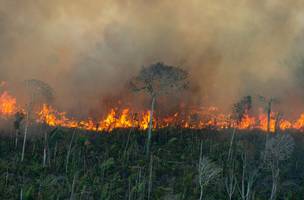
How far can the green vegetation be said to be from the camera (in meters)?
111

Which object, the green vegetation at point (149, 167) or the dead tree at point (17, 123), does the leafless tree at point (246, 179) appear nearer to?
the green vegetation at point (149, 167)

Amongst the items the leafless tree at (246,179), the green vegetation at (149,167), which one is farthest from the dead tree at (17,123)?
the leafless tree at (246,179)

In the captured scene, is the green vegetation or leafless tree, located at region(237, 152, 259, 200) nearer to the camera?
leafless tree, located at region(237, 152, 259, 200)

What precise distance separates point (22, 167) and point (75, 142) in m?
28.4

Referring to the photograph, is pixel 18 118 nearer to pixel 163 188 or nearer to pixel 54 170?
pixel 54 170

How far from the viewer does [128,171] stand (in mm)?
127125

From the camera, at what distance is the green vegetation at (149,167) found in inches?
4375

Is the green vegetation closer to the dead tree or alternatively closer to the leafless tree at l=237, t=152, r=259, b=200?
the leafless tree at l=237, t=152, r=259, b=200

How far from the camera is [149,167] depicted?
5054 inches

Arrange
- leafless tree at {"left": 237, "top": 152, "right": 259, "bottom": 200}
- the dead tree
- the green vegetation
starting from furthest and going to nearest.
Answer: the dead tree, the green vegetation, leafless tree at {"left": 237, "top": 152, "right": 259, "bottom": 200}

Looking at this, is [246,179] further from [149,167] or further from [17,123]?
[17,123]

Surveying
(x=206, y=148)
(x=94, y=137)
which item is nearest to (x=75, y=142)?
(x=94, y=137)

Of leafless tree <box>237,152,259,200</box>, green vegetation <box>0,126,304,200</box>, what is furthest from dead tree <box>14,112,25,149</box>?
leafless tree <box>237,152,259,200</box>

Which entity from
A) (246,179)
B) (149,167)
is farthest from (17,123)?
(246,179)
